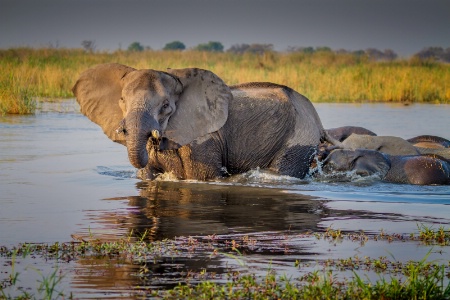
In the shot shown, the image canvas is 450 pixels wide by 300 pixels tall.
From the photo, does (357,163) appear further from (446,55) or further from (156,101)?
(446,55)

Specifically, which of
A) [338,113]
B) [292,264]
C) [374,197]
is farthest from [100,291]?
[338,113]

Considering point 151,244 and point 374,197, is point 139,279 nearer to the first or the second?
point 151,244

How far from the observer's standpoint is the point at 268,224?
8492 millimetres

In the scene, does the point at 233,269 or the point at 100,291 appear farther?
the point at 233,269

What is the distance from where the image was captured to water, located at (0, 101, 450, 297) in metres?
6.82

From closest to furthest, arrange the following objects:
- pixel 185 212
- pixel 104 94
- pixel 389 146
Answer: pixel 185 212
pixel 104 94
pixel 389 146

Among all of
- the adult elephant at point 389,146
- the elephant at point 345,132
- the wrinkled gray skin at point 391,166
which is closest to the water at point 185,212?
the wrinkled gray skin at point 391,166

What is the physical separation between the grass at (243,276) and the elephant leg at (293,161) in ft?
13.3

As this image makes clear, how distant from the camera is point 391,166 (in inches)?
477

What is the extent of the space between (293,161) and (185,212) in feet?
10.0

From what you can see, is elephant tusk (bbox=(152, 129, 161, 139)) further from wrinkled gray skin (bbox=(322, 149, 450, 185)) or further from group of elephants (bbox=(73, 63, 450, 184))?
wrinkled gray skin (bbox=(322, 149, 450, 185))

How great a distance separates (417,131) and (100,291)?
14.2 m

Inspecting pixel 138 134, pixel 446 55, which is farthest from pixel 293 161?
pixel 446 55

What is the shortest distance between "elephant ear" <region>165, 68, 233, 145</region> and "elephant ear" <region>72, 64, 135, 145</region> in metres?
0.60
